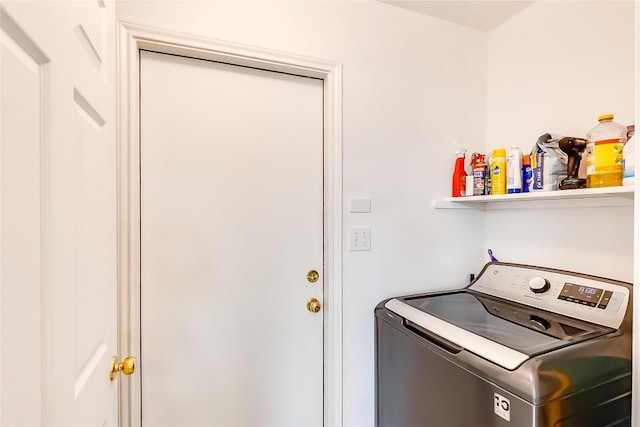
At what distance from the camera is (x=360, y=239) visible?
1526 millimetres

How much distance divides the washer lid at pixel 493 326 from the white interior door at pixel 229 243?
1.68 feet

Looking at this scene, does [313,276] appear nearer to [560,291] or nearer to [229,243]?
[229,243]

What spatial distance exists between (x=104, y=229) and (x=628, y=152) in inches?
62.6

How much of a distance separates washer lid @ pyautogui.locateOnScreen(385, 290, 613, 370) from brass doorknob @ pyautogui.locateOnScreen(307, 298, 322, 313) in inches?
12.8

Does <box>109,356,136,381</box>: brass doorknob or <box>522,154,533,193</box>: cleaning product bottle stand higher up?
<box>522,154,533,193</box>: cleaning product bottle

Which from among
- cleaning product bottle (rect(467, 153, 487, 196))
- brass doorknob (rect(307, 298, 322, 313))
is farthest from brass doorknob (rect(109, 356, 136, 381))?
cleaning product bottle (rect(467, 153, 487, 196))

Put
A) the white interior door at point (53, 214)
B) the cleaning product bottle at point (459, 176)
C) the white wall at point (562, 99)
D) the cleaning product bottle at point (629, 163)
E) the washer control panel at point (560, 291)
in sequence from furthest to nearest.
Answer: the cleaning product bottle at point (459, 176)
the white wall at point (562, 99)
the washer control panel at point (560, 291)
the cleaning product bottle at point (629, 163)
the white interior door at point (53, 214)

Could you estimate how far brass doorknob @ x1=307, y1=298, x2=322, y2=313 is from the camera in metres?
1.52

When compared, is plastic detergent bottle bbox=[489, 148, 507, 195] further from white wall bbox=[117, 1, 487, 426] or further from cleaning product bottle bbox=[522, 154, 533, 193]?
white wall bbox=[117, 1, 487, 426]

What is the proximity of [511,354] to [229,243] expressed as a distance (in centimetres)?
110

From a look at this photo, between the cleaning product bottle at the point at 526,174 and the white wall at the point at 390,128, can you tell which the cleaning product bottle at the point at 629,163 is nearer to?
the cleaning product bottle at the point at 526,174

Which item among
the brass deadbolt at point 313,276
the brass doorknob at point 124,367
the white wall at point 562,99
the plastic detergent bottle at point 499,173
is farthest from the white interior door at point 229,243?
the white wall at point 562,99

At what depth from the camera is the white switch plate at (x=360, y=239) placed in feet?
4.96

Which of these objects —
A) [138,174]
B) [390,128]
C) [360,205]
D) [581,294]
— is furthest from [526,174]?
[138,174]
